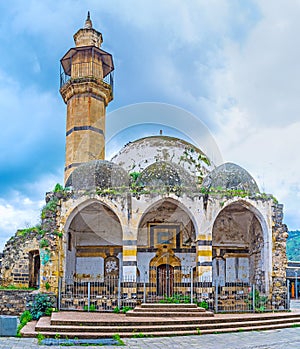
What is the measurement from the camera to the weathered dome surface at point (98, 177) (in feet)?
57.5

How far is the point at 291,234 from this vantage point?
2854 inches

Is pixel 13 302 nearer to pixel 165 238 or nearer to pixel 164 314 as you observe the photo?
pixel 165 238

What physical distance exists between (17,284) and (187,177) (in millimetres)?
9234

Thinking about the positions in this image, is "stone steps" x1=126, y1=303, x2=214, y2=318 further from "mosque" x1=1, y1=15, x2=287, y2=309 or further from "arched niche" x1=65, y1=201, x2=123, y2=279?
"arched niche" x1=65, y1=201, x2=123, y2=279

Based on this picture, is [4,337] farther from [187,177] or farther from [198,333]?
[187,177]

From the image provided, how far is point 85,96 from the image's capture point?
23.2 meters

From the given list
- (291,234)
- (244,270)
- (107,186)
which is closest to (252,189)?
(244,270)

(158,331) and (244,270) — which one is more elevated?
(244,270)

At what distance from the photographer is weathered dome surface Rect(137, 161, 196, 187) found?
17.6 meters

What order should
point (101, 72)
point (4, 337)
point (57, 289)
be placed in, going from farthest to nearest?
1. point (101, 72)
2. point (57, 289)
3. point (4, 337)

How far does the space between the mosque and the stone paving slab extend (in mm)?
4157

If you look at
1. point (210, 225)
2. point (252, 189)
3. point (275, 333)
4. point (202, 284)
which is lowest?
point (275, 333)

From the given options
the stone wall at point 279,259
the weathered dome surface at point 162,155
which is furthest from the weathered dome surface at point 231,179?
the weathered dome surface at point 162,155

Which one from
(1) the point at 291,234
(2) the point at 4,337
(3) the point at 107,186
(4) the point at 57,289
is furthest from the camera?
(1) the point at 291,234
